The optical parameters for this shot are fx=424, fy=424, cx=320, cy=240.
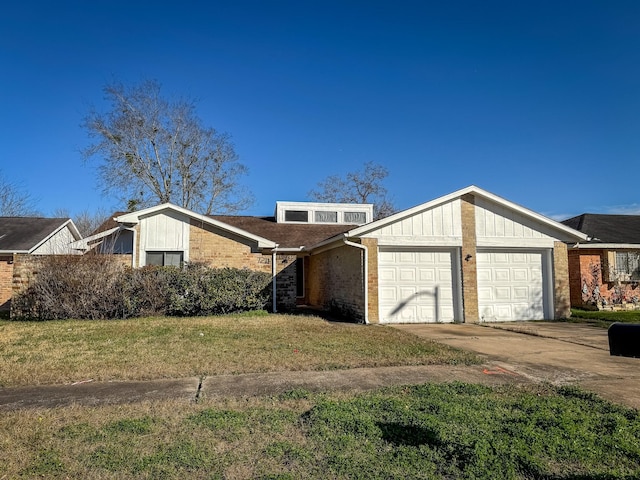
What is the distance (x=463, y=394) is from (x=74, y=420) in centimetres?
401

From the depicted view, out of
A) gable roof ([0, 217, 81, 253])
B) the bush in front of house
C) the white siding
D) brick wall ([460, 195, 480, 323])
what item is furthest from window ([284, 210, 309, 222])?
gable roof ([0, 217, 81, 253])

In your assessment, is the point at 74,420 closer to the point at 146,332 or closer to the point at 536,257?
the point at 146,332

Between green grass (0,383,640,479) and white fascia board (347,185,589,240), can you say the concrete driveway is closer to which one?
green grass (0,383,640,479)

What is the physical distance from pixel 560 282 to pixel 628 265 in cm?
597

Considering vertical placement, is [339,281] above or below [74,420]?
above

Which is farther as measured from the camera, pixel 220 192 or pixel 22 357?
pixel 220 192

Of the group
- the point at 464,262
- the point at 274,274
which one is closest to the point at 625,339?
the point at 464,262

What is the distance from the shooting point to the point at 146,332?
31.2 feet

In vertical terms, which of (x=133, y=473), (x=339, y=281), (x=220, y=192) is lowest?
(x=133, y=473)

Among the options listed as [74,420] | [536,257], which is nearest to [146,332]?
[74,420]

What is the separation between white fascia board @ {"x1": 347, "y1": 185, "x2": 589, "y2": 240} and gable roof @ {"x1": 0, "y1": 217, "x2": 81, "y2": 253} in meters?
14.6

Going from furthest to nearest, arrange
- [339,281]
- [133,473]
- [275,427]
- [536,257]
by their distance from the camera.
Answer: [339,281]
[536,257]
[275,427]
[133,473]

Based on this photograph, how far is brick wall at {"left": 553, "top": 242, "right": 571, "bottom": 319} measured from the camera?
13.0m

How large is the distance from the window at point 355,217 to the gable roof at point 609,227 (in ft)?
32.1
